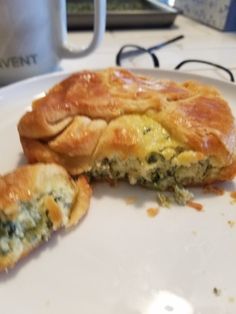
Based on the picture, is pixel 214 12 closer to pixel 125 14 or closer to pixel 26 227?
pixel 125 14

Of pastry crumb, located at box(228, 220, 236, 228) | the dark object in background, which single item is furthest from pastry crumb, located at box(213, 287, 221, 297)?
the dark object in background

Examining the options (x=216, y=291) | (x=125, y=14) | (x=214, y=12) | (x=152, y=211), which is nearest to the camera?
(x=216, y=291)

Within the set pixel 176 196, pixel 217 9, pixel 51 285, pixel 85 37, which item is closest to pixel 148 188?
pixel 176 196

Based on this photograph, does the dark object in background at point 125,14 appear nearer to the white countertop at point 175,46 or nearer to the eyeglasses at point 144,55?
the white countertop at point 175,46

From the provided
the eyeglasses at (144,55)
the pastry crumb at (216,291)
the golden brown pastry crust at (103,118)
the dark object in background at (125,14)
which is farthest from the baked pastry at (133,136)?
the dark object in background at (125,14)

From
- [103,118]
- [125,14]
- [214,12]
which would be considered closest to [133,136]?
[103,118]

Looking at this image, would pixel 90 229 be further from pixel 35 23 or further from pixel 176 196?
pixel 35 23

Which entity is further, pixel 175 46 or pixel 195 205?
pixel 175 46
